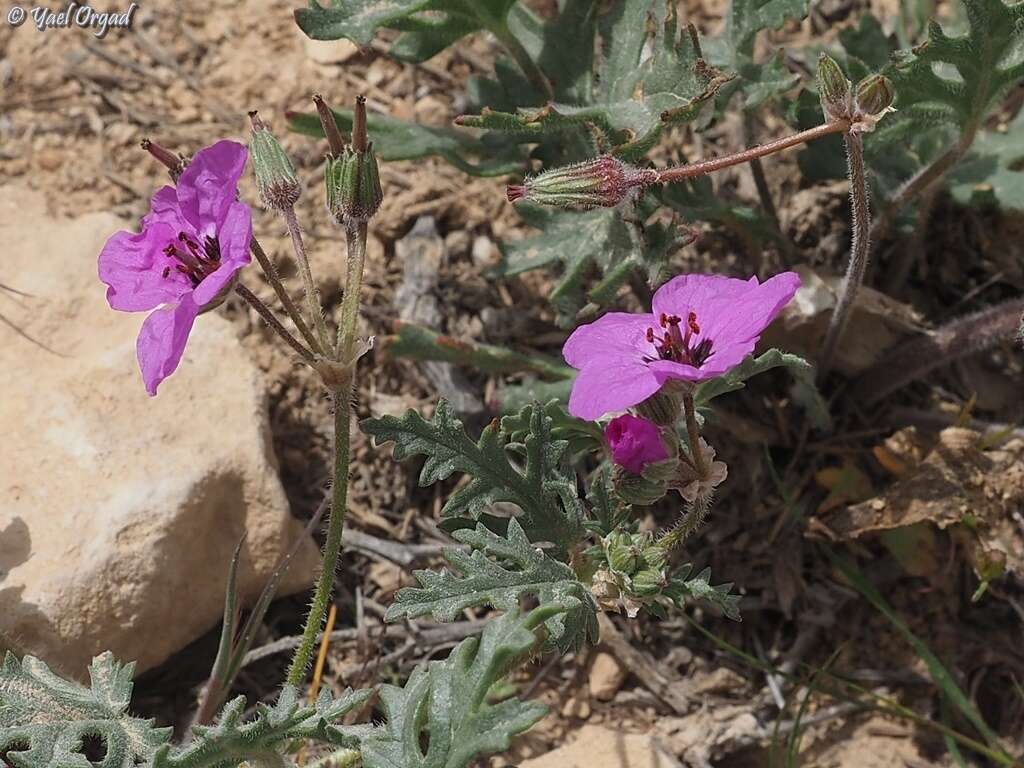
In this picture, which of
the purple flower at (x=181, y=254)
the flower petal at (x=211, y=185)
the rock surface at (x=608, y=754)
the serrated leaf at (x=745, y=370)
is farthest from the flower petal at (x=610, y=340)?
the rock surface at (x=608, y=754)

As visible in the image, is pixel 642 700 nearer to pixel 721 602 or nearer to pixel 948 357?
pixel 721 602

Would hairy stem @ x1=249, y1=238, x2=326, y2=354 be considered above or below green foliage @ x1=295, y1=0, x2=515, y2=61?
below

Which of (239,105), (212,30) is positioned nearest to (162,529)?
(239,105)

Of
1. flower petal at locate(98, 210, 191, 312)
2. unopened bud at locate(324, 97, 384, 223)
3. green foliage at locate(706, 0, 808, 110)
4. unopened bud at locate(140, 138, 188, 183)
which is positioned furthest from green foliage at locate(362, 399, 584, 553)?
green foliage at locate(706, 0, 808, 110)

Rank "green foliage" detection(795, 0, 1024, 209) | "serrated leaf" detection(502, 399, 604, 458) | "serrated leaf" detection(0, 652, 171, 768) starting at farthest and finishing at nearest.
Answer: "green foliage" detection(795, 0, 1024, 209), "serrated leaf" detection(502, 399, 604, 458), "serrated leaf" detection(0, 652, 171, 768)

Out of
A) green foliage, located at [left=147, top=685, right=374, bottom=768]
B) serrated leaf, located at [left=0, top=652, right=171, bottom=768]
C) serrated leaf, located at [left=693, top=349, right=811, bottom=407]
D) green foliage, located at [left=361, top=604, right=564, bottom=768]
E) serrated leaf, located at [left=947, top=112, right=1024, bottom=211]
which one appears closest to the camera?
green foliage, located at [left=361, top=604, right=564, bottom=768]

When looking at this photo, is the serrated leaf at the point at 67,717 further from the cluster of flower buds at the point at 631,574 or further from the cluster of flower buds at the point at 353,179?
the cluster of flower buds at the point at 353,179

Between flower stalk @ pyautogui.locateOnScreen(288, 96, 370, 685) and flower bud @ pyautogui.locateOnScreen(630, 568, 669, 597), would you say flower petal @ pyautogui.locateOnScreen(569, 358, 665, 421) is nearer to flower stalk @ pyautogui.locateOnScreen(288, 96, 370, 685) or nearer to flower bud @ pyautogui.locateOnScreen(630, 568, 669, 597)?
flower bud @ pyautogui.locateOnScreen(630, 568, 669, 597)
